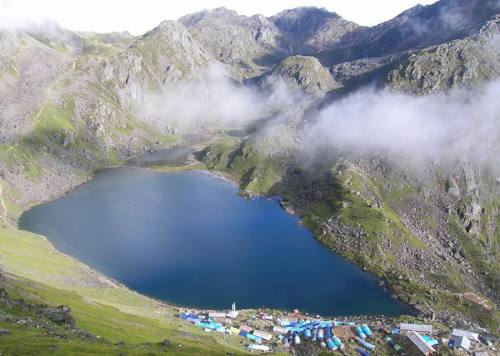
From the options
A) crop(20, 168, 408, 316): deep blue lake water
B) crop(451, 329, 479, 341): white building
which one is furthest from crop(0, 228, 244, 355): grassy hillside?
crop(451, 329, 479, 341): white building

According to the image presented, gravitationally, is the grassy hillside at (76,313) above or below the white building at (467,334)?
above

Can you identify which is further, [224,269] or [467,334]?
[224,269]

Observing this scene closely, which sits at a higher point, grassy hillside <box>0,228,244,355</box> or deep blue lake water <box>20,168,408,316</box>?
grassy hillside <box>0,228,244,355</box>

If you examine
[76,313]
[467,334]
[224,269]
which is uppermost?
[76,313]

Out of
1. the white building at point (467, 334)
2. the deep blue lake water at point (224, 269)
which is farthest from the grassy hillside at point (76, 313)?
the white building at point (467, 334)

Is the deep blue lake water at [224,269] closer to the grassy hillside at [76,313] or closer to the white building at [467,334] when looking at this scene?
the grassy hillside at [76,313]

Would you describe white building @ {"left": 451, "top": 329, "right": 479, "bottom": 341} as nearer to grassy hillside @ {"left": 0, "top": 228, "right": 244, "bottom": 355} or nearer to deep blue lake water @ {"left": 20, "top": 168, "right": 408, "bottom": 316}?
deep blue lake water @ {"left": 20, "top": 168, "right": 408, "bottom": 316}

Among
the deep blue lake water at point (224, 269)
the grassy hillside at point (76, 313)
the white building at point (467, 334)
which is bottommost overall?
the white building at point (467, 334)

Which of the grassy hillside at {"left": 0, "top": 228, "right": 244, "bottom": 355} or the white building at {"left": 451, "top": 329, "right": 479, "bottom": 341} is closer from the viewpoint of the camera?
the grassy hillside at {"left": 0, "top": 228, "right": 244, "bottom": 355}

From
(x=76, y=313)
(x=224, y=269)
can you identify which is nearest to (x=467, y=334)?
(x=224, y=269)

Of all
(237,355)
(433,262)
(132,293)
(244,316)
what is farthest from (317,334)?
(433,262)

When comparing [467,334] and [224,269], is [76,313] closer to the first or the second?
[224,269]
